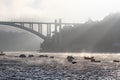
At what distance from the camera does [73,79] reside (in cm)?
5656

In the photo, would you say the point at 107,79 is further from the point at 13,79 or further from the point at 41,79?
the point at 13,79

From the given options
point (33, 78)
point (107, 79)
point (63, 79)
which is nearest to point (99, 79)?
point (107, 79)

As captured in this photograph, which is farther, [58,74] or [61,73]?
[61,73]

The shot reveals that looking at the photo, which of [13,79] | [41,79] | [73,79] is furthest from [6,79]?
[73,79]

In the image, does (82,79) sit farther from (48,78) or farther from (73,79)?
(48,78)

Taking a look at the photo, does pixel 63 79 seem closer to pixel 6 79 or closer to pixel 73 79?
pixel 73 79

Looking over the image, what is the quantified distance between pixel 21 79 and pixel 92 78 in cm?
1079

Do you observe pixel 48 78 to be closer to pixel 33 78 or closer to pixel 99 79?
pixel 33 78

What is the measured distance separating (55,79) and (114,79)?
8661 mm

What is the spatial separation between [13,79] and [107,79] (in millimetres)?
13727

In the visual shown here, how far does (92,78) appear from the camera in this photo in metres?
58.8

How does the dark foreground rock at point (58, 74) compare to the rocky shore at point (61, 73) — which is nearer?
the dark foreground rock at point (58, 74)

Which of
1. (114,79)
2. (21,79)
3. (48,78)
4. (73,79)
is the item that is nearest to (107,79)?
(114,79)

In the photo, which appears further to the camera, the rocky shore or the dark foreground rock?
the rocky shore
